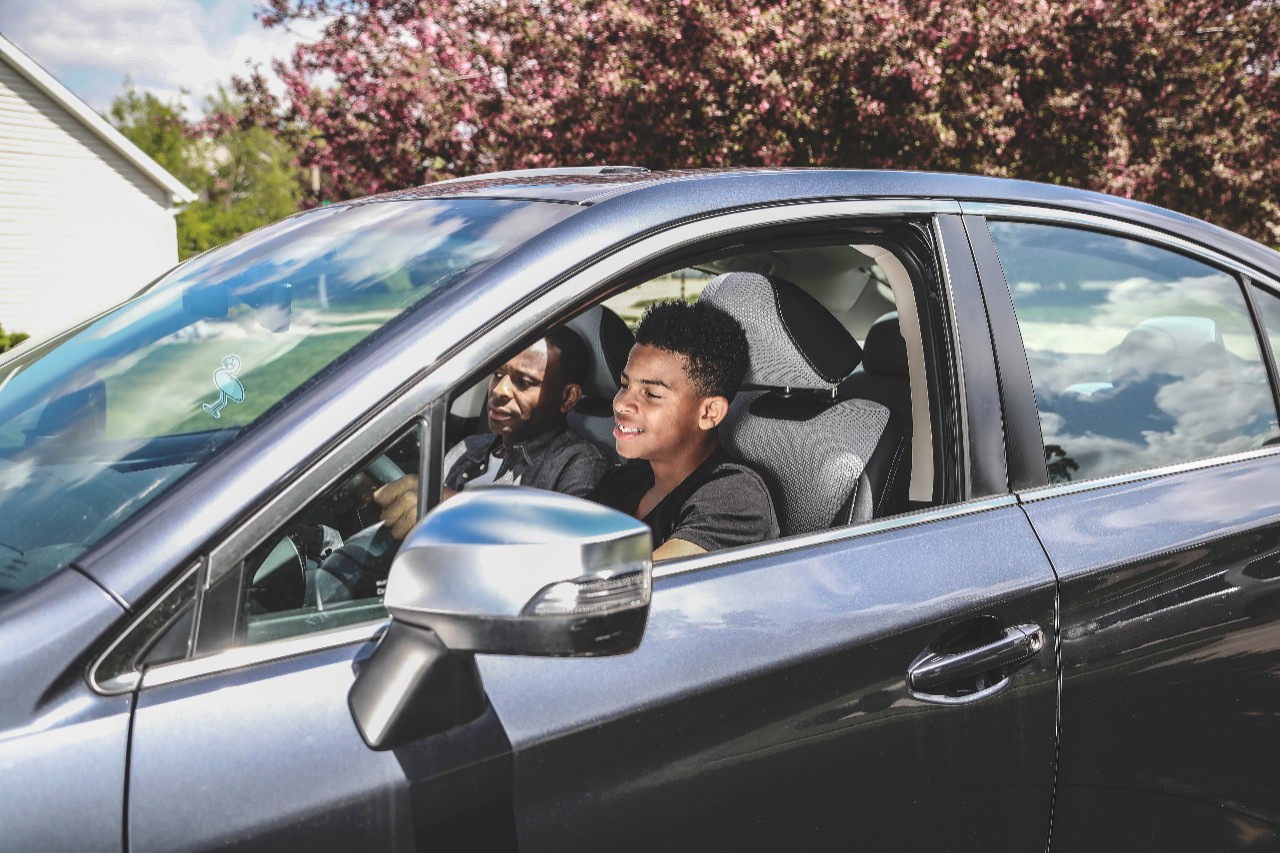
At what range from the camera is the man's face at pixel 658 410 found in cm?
226

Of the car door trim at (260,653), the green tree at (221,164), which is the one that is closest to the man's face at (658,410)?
the car door trim at (260,653)

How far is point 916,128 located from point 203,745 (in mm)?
7862

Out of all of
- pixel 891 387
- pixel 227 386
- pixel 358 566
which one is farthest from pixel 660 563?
pixel 891 387

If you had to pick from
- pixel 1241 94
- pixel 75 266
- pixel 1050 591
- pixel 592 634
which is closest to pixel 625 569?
pixel 592 634

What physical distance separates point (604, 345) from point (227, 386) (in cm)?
146

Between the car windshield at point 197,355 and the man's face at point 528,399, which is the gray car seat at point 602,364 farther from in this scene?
the car windshield at point 197,355

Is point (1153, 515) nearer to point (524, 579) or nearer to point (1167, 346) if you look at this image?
point (1167, 346)

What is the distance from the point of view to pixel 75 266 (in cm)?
2462

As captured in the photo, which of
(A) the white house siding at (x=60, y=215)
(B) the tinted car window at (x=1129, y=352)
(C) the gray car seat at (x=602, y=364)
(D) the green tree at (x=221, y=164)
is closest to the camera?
(B) the tinted car window at (x=1129, y=352)

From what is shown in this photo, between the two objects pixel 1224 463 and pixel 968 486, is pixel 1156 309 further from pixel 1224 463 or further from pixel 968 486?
pixel 968 486

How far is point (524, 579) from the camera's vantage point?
111 centimetres

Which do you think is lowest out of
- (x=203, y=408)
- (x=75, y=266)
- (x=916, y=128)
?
(x=203, y=408)

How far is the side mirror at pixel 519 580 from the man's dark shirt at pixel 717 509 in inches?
26.8

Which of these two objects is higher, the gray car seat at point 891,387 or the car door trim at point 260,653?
the gray car seat at point 891,387
